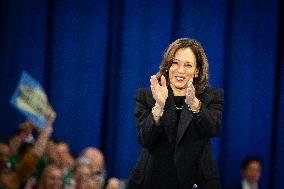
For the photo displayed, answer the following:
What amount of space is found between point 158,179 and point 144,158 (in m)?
0.09

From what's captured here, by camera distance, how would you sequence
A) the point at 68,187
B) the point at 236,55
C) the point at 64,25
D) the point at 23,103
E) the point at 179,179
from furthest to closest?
the point at 236,55 < the point at 64,25 < the point at 68,187 < the point at 23,103 < the point at 179,179

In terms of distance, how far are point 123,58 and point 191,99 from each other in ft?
7.64

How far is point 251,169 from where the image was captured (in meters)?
4.15

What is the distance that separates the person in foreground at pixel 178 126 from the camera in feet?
6.16

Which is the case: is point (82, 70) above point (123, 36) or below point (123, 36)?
below

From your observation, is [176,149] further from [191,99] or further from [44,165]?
[44,165]

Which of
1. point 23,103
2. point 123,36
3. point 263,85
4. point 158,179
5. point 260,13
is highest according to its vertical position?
point 260,13

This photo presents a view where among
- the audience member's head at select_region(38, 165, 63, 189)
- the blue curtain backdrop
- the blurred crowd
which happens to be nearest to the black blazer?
the blurred crowd

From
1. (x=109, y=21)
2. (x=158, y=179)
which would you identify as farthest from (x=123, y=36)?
(x=158, y=179)

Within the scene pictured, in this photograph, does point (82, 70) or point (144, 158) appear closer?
point (144, 158)

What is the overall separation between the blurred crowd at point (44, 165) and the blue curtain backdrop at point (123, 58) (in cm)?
25

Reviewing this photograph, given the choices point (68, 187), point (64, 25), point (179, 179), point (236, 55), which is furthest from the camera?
point (236, 55)

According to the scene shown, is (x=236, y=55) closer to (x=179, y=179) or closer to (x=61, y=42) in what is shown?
(x=61, y=42)

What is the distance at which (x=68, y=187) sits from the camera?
10.4 feet
